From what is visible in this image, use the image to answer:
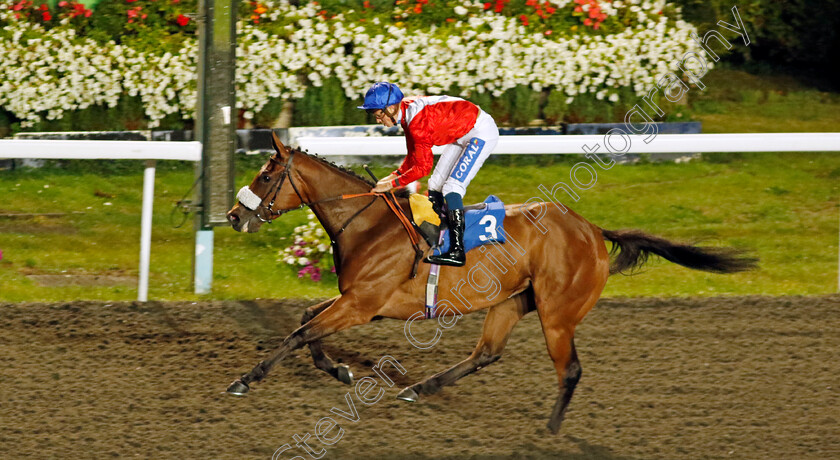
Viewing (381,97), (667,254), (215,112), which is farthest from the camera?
(215,112)

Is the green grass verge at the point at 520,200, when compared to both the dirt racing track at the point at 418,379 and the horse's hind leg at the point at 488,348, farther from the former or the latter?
the horse's hind leg at the point at 488,348

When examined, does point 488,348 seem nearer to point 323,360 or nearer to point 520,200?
point 323,360

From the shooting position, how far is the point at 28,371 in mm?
4895

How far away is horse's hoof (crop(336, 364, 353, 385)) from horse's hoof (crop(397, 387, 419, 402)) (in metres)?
0.23

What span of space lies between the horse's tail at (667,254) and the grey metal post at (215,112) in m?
2.35

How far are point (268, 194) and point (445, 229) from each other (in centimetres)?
75

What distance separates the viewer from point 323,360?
15.2 feet

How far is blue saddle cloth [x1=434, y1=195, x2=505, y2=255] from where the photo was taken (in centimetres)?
455

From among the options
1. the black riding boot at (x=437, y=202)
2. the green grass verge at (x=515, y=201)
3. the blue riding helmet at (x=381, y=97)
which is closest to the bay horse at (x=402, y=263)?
the black riding boot at (x=437, y=202)

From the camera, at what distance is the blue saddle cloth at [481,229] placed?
4547mm

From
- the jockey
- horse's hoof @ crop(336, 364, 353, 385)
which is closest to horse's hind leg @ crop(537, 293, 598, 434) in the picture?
the jockey

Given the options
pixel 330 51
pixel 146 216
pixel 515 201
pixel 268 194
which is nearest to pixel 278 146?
pixel 268 194

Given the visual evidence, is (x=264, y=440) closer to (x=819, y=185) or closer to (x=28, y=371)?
(x=28, y=371)

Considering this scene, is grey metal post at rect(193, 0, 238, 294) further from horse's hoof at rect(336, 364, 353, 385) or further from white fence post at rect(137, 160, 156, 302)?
horse's hoof at rect(336, 364, 353, 385)
